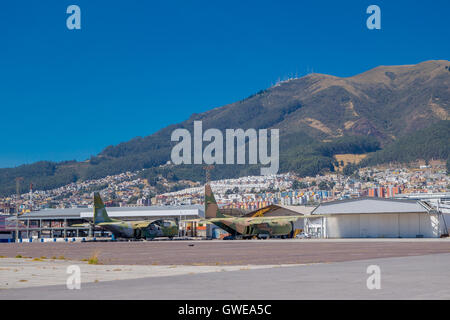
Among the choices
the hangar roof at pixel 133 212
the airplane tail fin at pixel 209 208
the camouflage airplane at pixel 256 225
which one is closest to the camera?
the camouflage airplane at pixel 256 225

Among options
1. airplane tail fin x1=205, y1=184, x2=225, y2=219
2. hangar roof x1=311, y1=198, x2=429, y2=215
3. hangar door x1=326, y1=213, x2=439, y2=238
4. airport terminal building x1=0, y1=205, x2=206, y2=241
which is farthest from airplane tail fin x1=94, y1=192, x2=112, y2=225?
hangar door x1=326, y1=213, x2=439, y2=238

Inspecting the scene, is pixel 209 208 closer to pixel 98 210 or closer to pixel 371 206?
pixel 98 210

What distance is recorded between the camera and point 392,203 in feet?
241

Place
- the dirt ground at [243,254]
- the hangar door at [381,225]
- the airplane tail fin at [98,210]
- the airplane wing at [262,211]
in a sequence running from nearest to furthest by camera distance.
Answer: the dirt ground at [243,254] → the hangar door at [381,225] → the airplane tail fin at [98,210] → the airplane wing at [262,211]

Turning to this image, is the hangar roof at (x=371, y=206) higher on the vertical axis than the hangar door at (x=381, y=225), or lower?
higher

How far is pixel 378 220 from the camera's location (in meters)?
76.4

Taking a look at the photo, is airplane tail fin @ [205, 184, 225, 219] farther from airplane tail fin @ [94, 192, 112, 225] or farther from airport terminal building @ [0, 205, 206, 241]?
airport terminal building @ [0, 205, 206, 241]

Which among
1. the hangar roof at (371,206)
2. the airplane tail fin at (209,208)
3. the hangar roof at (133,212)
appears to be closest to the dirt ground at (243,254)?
the hangar roof at (371,206)

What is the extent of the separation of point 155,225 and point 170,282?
208 feet

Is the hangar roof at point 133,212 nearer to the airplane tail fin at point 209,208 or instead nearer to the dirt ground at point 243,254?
the airplane tail fin at point 209,208

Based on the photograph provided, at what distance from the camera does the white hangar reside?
235ft

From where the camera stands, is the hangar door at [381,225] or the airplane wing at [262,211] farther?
the airplane wing at [262,211]

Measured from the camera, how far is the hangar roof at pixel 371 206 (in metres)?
71.9
